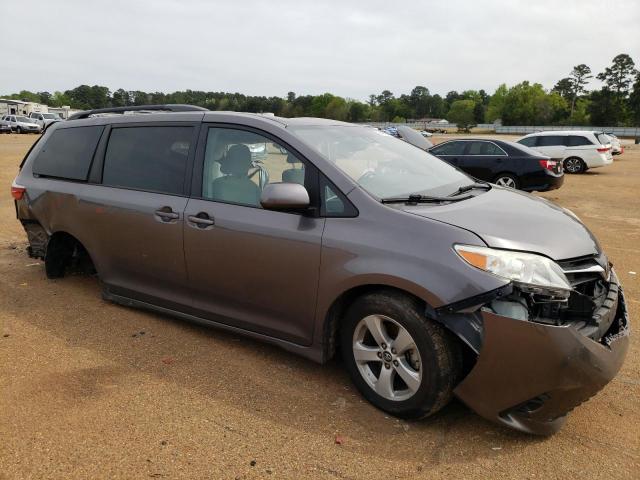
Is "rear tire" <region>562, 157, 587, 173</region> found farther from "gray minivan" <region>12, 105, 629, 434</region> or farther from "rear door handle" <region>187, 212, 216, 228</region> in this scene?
"rear door handle" <region>187, 212, 216, 228</region>

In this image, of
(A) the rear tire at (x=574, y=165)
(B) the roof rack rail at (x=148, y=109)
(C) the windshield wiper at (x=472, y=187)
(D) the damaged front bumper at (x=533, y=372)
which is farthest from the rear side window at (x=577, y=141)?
(D) the damaged front bumper at (x=533, y=372)

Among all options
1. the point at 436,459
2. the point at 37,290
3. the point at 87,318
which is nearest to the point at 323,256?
the point at 436,459

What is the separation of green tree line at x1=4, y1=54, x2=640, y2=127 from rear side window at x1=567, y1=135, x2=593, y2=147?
110 ft

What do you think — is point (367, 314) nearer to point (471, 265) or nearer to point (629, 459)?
point (471, 265)

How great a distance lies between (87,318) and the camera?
4.53 m

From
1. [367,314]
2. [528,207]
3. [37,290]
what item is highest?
[528,207]

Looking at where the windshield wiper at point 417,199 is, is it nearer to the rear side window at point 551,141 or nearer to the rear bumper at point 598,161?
the rear side window at point 551,141

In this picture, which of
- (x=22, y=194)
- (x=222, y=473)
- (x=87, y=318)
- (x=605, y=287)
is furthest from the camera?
(x=22, y=194)

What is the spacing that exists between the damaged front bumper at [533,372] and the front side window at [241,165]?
67.5 inches

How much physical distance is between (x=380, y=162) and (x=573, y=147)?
18846mm

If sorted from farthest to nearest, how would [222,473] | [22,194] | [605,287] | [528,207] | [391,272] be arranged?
[22,194] < [528,207] < [605,287] < [391,272] < [222,473]

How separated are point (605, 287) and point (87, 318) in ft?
12.8

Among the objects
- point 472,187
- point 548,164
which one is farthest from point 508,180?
point 472,187

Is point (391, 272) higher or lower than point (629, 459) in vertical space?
Result: higher
